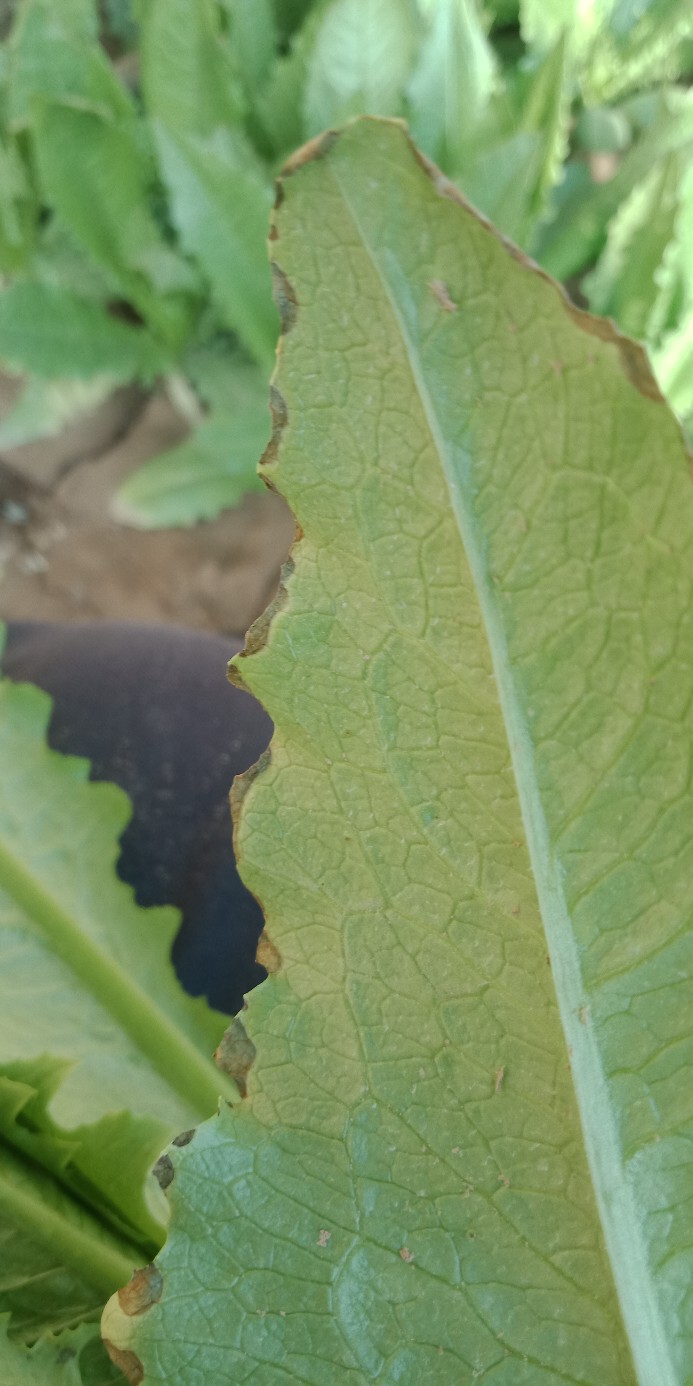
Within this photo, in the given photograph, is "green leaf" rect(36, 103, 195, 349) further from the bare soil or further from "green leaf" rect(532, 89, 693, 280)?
"green leaf" rect(532, 89, 693, 280)

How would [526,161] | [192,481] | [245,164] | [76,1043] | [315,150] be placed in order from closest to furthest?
[315,150] → [76,1043] → [526,161] → [245,164] → [192,481]

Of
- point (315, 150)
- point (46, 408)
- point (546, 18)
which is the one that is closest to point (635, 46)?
point (546, 18)

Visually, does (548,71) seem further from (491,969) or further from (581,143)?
(491,969)

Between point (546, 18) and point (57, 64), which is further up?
point (57, 64)

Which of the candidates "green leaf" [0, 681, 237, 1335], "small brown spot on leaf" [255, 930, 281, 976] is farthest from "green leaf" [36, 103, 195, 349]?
→ "small brown spot on leaf" [255, 930, 281, 976]

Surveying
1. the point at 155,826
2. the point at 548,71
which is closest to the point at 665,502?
the point at 155,826

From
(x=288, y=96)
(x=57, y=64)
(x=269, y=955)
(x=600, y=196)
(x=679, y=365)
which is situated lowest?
(x=679, y=365)

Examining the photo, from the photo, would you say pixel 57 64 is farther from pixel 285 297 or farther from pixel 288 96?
pixel 285 297
